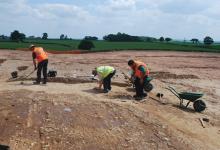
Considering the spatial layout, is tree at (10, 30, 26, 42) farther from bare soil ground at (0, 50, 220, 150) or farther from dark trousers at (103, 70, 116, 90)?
dark trousers at (103, 70, 116, 90)

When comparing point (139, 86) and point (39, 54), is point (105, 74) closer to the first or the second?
point (139, 86)

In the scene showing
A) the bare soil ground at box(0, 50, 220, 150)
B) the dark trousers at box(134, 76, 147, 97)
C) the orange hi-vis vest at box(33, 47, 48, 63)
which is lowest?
→ the bare soil ground at box(0, 50, 220, 150)

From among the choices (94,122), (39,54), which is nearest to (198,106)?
(94,122)

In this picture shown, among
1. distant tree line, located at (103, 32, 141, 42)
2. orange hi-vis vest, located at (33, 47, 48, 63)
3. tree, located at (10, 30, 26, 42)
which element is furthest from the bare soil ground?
distant tree line, located at (103, 32, 141, 42)

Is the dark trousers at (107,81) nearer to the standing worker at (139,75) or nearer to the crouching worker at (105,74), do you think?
the crouching worker at (105,74)

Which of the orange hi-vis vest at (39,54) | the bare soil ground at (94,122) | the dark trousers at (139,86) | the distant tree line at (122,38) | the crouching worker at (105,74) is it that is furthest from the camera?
the distant tree line at (122,38)

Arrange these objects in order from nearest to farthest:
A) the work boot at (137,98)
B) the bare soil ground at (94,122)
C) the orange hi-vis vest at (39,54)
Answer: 1. the bare soil ground at (94,122)
2. the work boot at (137,98)
3. the orange hi-vis vest at (39,54)

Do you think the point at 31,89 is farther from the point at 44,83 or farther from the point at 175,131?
the point at 175,131

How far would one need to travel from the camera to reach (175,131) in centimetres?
1055

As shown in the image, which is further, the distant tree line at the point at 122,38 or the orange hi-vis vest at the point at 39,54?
the distant tree line at the point at 122,38

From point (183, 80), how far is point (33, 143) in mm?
13147

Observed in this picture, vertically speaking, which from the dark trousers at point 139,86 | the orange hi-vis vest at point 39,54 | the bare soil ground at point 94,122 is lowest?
the bare soil ground at point 94,122

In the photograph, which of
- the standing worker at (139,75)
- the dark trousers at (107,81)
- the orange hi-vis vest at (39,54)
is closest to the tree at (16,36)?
the orange hi-vis vest at (39,54)

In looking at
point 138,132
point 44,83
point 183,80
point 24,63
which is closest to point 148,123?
point 138,132
